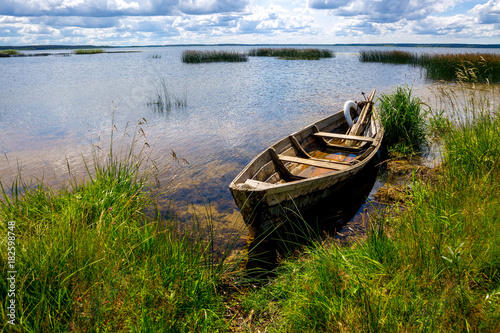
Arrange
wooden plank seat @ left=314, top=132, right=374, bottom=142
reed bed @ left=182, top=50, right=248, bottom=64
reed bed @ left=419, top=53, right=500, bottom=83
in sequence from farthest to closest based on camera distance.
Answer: reed bed @ left=182, top=50, right=248, bottom=64 < reed bed @ left=419, top=53, right=500, bottom=83 < wooden plank seat @ left=314, top=132, right=374, bottom=142

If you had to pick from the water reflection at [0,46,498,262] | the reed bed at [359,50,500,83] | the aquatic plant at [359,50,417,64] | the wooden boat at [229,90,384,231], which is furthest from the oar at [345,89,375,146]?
the aquatic plant at [359,50,417,64]

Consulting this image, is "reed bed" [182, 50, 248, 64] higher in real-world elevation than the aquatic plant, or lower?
higher

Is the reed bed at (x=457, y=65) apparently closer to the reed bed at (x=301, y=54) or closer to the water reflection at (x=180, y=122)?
the water reflection at (x=180, y=122)

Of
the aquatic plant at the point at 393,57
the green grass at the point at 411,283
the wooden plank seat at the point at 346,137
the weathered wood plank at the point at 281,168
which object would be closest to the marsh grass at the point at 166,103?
the wooden plank seat at the point at 346,137

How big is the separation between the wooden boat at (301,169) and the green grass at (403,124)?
0.41 metres

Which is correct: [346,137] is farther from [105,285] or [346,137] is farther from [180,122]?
[180,122]

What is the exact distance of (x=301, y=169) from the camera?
6.41 meters

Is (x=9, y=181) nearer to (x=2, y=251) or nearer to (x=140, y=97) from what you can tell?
(x=2, y=251)

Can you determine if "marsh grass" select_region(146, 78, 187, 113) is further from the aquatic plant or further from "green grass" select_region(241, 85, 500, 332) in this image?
the aquatic plant

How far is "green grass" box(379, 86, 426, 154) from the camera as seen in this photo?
8.24m

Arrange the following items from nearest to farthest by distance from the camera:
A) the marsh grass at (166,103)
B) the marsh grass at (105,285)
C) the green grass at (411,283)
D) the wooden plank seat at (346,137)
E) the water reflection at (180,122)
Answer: the green grass at (411,283) < the marsh grass at (105,285) < the water reflection at (180,122) < the wooden plank seat at (346,137) < the marsh grass at (166,103)

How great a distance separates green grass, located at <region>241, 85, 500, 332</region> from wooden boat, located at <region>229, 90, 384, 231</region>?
1.33 metres

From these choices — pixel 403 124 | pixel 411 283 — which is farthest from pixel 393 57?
pixel 411 283

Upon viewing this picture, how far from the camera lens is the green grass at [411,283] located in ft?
5.98
